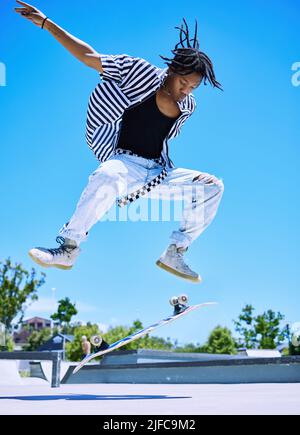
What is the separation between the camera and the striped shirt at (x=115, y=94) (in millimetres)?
5762

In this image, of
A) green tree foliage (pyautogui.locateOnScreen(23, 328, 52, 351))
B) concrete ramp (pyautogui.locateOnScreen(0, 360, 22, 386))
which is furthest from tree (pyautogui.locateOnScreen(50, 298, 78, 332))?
concrete ramp (pyautogui.locateOnScreen(0, 360, 22, 386))

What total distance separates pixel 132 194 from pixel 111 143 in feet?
2.07

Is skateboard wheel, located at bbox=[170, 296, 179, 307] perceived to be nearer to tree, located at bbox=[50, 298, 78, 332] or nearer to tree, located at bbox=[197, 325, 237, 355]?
tree, located at bbox=[197, 325, 237, 355]

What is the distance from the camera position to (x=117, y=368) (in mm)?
11750

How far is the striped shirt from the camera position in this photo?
576 cm

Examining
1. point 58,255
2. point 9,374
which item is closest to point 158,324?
point 58,255

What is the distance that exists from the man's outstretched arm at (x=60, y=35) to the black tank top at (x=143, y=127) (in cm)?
86

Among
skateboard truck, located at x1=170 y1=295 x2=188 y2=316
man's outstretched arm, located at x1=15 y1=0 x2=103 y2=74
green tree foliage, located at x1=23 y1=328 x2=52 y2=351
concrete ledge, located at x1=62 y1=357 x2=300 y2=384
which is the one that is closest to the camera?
man's outstretched arm, located at x1=15 y1=0 x2=103 y2=74

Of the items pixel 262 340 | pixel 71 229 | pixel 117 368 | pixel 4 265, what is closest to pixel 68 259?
pixel 71 229

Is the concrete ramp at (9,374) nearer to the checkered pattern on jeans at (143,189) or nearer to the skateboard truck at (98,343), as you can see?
the skateboard truck at (98,343)

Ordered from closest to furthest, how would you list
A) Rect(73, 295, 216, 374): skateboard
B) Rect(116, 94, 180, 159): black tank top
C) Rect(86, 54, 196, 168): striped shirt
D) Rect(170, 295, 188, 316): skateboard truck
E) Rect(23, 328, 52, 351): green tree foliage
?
Rect(86, 54, 196, 168): striped shirt → Rect(116, 94, 180, 159): black tank top → Rect(73, 295, 216, 374): skateboard → Rect(170, 295, 188, 316): skateboard truck → Rect(23, 328, 52, 351): green tree foliage
